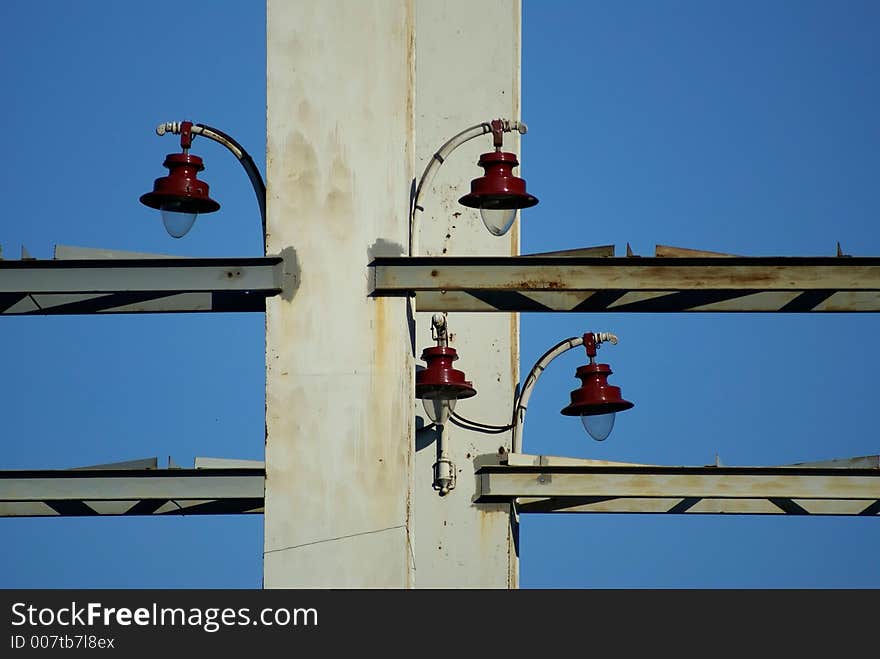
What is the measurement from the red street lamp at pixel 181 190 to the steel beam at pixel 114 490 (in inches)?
98.3

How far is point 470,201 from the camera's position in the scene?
41.3 ft

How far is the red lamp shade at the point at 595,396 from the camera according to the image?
1514 cm

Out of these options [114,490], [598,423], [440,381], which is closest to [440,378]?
[440,381]

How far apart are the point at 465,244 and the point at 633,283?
4888 millimetres

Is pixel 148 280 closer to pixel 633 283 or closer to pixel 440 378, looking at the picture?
pixel 440 378

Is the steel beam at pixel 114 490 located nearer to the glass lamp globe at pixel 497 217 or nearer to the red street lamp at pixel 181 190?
the red street lamp at pixel 181 190

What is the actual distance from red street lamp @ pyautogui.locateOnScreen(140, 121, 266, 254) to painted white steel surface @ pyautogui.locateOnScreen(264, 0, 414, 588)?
3.33 feet

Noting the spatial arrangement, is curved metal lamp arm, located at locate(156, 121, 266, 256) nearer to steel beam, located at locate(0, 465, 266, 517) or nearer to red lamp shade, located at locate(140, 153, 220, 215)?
red lamp shade, located at locate(140, 153, 220, 215)

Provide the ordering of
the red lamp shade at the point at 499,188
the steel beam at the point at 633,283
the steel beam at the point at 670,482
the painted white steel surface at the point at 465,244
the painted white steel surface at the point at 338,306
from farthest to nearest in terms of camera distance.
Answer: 1. the painted white steel surface at the point at 465,244
2. the steel beam at the point at 670,482
3. the red lamp shade at the point at 499,188
4. the steel beam at the point at 633,283
5. the painted white steel surface at the point at 338,306

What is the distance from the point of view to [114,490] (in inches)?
587

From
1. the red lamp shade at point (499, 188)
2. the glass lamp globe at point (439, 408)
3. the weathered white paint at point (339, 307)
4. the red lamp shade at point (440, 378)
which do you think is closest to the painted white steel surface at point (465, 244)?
the glass lamp globe at point (439, 408)

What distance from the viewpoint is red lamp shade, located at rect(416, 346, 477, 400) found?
13.2 metres

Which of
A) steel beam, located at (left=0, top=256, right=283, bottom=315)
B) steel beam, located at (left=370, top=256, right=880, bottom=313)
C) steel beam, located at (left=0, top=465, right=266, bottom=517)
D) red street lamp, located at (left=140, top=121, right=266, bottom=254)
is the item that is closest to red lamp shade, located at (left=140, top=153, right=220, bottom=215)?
red street lamp, located at (left=140, top=121, right=266, bottom=254)

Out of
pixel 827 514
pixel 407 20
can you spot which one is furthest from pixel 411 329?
pixel 827 514
